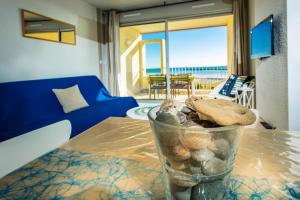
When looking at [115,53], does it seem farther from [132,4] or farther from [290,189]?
[290,189]

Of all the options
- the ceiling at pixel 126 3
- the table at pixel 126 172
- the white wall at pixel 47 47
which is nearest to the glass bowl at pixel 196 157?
the table at pixel 126 172

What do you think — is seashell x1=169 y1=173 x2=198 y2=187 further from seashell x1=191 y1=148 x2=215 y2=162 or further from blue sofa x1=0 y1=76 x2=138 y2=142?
blue sofa x1=0 y1=76 x2=138 y2=142

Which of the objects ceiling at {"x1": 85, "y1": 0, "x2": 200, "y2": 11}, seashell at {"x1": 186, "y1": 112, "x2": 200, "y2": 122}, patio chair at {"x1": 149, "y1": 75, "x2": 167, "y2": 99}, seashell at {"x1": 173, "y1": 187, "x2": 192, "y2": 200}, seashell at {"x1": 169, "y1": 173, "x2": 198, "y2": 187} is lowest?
seashell at {"x1": 173, "y1": 187, "x2": 192, "y2": 200}

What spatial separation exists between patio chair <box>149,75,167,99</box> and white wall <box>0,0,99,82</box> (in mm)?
1443

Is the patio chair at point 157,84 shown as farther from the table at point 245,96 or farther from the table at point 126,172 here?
the table at point 126,172

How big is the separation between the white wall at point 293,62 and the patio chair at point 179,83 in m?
3.46

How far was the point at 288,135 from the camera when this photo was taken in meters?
0.96

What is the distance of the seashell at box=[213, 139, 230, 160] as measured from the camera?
42cm

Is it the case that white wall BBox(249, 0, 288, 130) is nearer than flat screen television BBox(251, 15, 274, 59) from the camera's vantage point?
Yes

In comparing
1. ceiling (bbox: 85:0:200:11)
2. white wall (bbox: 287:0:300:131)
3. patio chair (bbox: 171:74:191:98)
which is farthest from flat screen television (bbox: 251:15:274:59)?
patio chair (bbox: 171:74:191:98)

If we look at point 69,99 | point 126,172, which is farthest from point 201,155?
point 69,99

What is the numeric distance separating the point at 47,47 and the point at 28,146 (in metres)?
2.83

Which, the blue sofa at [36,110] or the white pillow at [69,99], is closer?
the blue sofa at [36,110]

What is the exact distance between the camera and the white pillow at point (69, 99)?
2.98m
